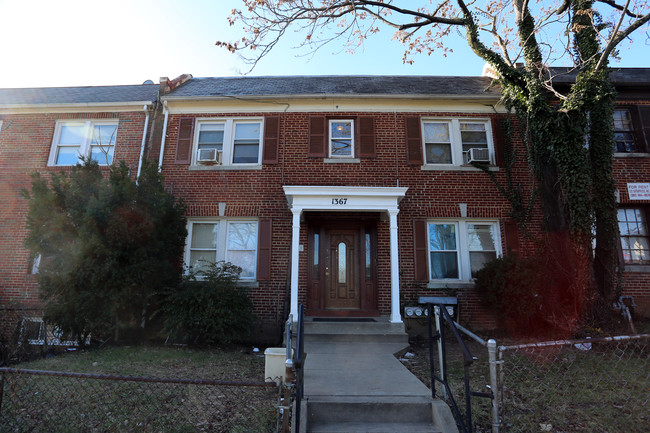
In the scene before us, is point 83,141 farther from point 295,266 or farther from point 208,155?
point 295,266

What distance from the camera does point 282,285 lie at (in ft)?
28.5

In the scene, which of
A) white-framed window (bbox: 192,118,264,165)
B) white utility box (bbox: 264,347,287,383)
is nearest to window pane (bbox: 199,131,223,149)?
white-framed window (bbox: 192,118,264,165)

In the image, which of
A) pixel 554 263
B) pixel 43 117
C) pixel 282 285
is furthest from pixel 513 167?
pixel 43 117

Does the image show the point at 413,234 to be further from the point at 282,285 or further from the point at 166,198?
the point at 166,198

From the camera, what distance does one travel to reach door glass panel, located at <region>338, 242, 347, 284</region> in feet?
29.5

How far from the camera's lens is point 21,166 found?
9742 mm

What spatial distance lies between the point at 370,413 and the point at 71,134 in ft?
35.9

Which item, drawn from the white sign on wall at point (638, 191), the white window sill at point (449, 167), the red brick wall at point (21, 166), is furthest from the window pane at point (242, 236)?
the white sign on wall at point (638, 191)

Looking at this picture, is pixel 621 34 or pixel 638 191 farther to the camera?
pixel 638 191

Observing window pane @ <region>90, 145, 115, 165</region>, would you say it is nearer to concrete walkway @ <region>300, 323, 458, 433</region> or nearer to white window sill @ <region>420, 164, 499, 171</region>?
concrete walkway @ <region>300, 323, 458, 433</region>

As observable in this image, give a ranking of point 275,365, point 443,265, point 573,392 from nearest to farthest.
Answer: point 573,392, point 275,365, point 443,265

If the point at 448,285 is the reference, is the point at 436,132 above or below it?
above

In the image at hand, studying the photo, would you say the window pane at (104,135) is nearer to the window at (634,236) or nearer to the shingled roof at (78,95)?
the shingled roof at (78,95)

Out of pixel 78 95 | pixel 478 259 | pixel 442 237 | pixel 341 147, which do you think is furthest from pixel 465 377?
pixel 78 95
